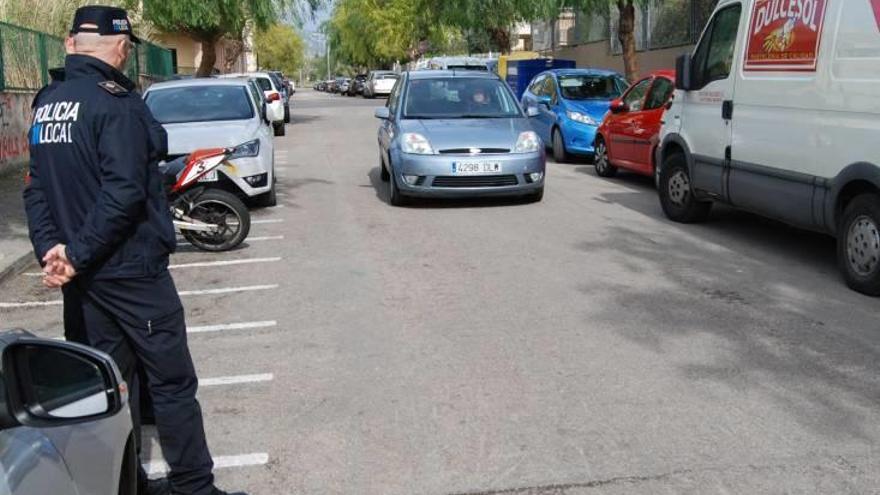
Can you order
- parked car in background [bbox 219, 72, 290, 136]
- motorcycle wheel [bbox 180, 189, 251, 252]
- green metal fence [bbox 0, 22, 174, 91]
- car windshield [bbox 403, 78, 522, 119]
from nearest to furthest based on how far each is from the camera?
motorcycle wheel [bbox 180, 189, 251, 252], car windshield [bbox 403, 78, 522, 119], green metal fence [bbox 0, 22, 174, 91], parked car in background [bbox 219, 72, 290, 136]

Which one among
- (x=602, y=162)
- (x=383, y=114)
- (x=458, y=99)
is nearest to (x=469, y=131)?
(x=458, y=99)

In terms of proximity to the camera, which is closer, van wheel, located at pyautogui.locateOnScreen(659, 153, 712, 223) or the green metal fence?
van wheel, located at pyautogui.locateOnScreen(659, 153, 712, 223)

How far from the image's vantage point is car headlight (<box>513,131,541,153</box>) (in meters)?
10.8

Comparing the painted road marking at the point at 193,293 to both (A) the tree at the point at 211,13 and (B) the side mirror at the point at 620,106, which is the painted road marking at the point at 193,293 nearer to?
(B) the side mirror at the point at 620,106

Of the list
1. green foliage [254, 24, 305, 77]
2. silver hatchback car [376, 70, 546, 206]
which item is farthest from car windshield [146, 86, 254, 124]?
green foliage [254, 24, 305, 77]

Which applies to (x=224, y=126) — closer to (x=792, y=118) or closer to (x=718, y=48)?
(x=718, y=48)

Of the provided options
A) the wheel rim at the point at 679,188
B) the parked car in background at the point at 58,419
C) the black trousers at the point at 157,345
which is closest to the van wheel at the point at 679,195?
the wheel rim at the point at 679,188

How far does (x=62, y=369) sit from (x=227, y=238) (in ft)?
21.6

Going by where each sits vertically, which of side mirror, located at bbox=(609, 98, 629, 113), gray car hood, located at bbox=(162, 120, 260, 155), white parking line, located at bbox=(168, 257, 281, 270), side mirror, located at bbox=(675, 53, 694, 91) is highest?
side mirror, located at bbox=(675, 53, 694, 91)

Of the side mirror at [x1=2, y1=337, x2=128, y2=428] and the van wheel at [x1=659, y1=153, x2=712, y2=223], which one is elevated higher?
the side mirror at [x1=2, y1=337, x2=128, y2=428]

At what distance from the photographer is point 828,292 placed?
6.73 meters

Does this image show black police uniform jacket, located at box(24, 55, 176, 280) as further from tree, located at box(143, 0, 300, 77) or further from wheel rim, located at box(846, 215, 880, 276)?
tree, located at box(143, 0, 300, 77)

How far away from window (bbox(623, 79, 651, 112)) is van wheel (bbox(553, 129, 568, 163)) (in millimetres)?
2697

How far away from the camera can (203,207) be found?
870 centimetres
